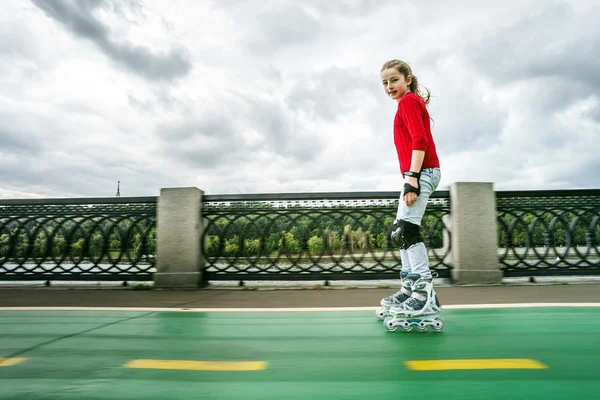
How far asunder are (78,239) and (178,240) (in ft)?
6.50

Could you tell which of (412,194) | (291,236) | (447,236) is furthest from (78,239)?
(447,236)

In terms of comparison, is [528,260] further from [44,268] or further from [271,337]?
[44,268]

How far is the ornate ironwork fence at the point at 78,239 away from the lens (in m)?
6.55

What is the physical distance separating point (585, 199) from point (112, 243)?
8.36m

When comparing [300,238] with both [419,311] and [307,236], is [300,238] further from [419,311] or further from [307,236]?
[419,311]

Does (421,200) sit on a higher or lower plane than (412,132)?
lower

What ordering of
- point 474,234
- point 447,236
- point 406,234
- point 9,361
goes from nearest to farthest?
point 9,361, point 406,234, point 474,234, point 447,236

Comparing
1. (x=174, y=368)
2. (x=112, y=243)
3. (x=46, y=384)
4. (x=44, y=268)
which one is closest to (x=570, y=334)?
(x=174, y=368)

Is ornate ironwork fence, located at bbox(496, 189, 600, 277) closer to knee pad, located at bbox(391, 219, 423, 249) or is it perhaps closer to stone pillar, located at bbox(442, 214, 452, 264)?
stone pillar, located at bbox(442, 214, 452, 264)

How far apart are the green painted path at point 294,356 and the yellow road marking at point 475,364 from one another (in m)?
0.02

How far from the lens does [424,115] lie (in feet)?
9.35

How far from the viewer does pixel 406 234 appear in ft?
9.10

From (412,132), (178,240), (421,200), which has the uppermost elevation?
(412,132)

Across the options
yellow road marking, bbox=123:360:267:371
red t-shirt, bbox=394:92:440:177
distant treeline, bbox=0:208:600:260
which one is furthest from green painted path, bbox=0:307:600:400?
distant treeline, bbox=0:208:600:260
